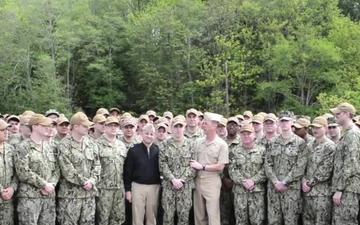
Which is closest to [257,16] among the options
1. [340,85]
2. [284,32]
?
[284,32]

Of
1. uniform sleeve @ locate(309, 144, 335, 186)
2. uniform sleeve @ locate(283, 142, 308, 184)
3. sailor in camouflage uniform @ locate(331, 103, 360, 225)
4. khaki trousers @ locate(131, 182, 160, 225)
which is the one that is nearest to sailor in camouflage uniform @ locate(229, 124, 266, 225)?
uniform sleeve @ locate(283, 142, 308, 184)

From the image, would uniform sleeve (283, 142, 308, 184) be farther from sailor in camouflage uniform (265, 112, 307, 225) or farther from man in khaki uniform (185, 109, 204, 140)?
man in khaki uniform (185, 109, 204, 140)

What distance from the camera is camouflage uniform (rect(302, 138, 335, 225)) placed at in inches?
301

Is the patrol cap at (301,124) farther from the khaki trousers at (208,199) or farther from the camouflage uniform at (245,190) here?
the khaki trousers at (208,199)

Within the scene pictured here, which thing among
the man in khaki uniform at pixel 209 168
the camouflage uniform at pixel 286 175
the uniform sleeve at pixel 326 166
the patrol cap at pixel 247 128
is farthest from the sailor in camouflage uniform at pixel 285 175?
the man in khaki uniform at pixel 209 168

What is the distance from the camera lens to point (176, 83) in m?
40.7

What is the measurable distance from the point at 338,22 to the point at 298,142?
102 feet

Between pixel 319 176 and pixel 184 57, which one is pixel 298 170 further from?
pixel 184 57

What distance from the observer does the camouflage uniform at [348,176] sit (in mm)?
7305

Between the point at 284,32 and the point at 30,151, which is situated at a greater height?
the point at 284,32

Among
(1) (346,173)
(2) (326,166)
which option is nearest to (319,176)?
(2) (326,166)

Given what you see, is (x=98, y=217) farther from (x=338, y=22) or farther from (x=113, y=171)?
(x=338, y=22)

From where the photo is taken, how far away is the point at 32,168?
734cm

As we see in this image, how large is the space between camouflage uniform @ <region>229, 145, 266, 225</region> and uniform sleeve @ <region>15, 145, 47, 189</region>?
273cm
